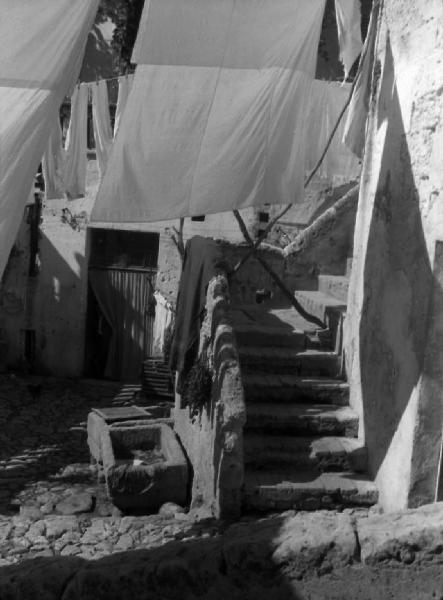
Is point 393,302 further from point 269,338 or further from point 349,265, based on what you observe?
point 349,265

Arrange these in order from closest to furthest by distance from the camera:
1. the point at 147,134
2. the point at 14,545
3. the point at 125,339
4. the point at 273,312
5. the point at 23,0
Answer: the point at 23,0 < the point at 147,134 < the point at 14,545 < the point at 273,312 < the point at 125,339

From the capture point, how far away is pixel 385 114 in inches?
261

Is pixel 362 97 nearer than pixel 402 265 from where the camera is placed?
No

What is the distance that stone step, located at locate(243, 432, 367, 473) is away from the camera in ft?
21.4

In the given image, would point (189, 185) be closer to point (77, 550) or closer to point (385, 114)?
point (385, 114)

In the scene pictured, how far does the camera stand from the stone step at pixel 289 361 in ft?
24.2

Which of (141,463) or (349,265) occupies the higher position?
(349,265)

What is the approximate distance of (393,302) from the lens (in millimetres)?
6238

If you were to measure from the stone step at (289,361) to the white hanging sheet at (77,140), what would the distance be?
4584 millimetres

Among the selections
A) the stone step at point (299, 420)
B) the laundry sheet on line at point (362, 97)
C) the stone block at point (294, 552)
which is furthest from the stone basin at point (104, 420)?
the stone block at point (294, 552)

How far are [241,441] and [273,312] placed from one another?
10.1 ft

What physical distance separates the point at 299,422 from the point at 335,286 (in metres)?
2.76

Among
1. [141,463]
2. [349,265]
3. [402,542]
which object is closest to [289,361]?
[141,463]

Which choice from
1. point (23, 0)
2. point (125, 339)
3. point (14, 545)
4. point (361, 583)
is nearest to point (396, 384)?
point (361, 583)
